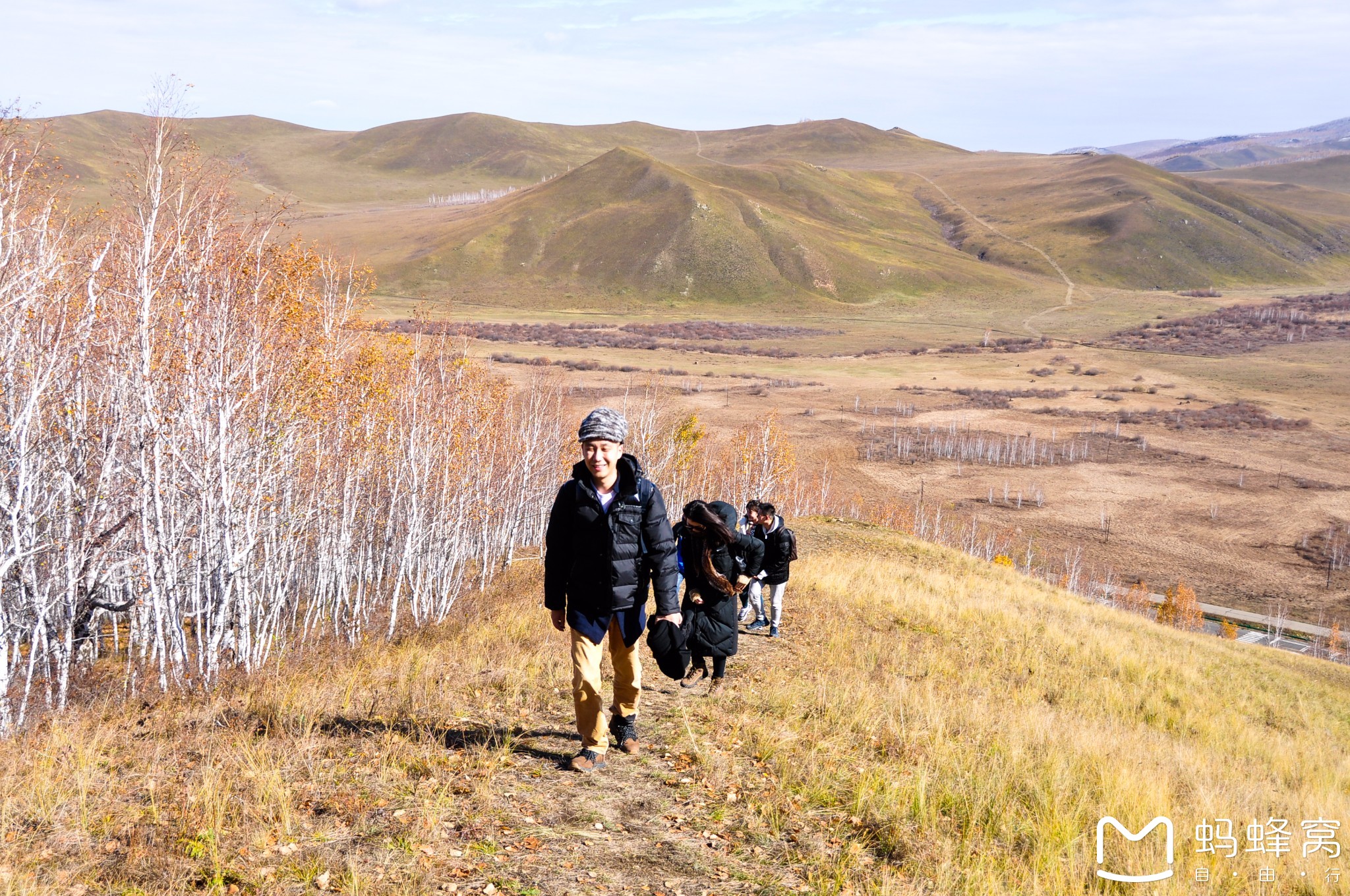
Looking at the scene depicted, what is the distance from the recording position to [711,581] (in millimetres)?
7730

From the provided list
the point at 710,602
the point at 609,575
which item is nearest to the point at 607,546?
the point at 609,575

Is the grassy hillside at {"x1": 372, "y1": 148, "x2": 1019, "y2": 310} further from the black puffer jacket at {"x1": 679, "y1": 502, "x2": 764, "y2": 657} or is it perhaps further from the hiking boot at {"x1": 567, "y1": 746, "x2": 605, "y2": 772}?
the hiking boot at {"x1": 567, "y1": 746, "x2": 605, "y2": 772}

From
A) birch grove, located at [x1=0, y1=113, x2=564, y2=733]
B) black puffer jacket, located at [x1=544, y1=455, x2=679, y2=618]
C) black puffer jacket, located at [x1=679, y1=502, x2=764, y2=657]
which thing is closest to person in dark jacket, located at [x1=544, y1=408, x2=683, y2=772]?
black puffer jacket, located at [x1=544, y1=455, x2=679, y2=618]

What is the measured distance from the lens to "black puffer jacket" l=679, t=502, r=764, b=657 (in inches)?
306

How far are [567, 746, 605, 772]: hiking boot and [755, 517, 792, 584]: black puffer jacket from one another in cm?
495

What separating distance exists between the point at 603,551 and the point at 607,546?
0.18 ft

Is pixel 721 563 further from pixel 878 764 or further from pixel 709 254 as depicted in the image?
pixel 709 254

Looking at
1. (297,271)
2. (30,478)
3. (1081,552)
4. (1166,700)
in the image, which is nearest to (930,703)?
(1166,700)

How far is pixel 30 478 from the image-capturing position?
9.80 m

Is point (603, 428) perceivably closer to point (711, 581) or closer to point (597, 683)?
point (597, 683)

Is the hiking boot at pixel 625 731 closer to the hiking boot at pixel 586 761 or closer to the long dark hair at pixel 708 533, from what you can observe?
the hiking boot at pixel 586 761

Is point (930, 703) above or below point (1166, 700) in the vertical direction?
above

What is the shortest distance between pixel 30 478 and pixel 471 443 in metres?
15.2

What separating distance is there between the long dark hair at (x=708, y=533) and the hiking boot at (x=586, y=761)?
2.01 m
